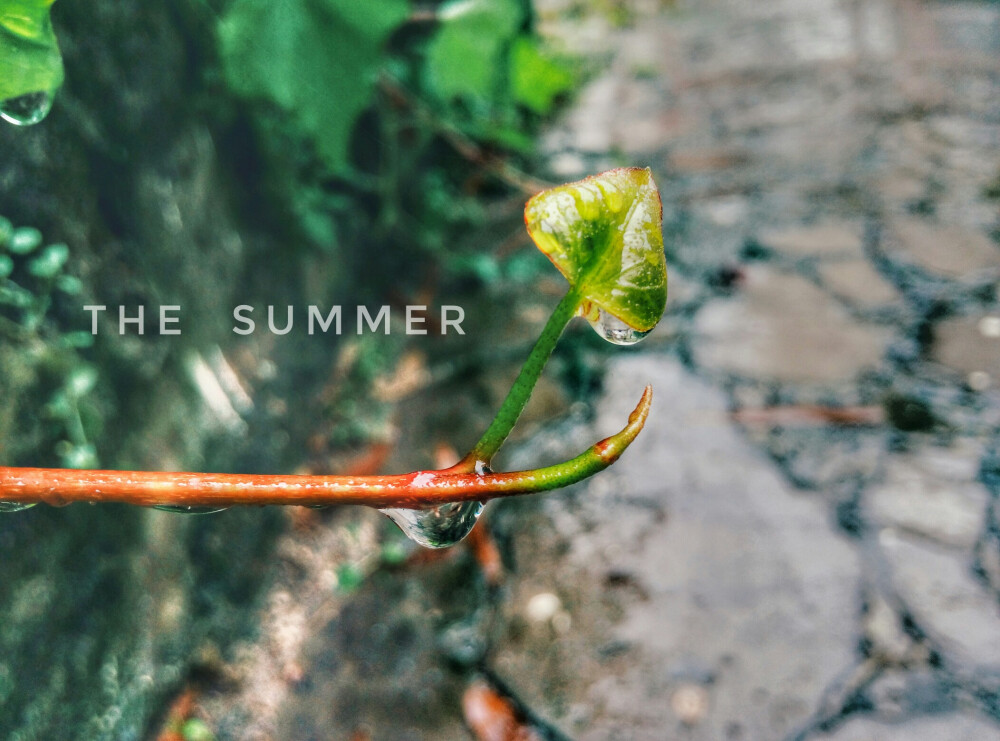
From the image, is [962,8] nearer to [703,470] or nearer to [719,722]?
[703,470]

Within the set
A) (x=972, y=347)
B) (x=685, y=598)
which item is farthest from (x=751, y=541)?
(x=972, y=347)

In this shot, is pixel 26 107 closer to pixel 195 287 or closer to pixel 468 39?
pixel 195 287

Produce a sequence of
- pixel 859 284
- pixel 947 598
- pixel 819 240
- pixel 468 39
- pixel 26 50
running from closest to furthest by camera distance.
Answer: pixel 26 50, pixel 947 598, pixel 468 39, pixel 859 284, pixel 819 240

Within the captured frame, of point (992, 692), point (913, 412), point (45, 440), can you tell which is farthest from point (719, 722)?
point (45, 440)

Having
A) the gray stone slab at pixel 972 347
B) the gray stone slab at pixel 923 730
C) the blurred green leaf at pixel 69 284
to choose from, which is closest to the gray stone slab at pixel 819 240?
the gray stone slab at pixel 972 347

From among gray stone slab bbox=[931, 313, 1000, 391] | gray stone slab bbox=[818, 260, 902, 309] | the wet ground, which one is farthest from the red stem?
gray stone slab bbox=[818, 260, 902, 309]

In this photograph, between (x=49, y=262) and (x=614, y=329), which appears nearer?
(x=614, y=329)

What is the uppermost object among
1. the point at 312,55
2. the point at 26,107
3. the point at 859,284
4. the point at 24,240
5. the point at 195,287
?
the point at 26,107

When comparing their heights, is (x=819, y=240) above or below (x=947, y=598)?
above
